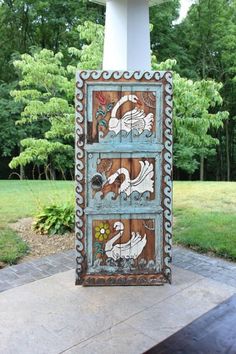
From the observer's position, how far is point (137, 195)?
2.75 m

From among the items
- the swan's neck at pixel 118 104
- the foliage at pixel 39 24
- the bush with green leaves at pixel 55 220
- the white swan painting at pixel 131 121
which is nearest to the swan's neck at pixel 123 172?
the white swan painting at pixel 131 121

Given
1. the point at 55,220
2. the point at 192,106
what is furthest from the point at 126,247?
the point at 192,106

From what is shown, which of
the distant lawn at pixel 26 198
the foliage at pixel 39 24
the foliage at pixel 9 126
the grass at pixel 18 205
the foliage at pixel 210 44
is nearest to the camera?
the grass at pixel 18 205

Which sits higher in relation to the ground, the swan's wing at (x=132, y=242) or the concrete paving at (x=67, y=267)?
the swan's wing at (x=132, y=242)

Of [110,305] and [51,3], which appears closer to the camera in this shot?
[110,305]

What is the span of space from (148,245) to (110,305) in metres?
0.55

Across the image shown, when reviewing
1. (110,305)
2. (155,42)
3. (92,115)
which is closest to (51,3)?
(155,42)

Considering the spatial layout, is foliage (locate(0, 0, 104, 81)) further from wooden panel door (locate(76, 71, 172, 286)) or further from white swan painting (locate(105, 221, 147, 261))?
white swan painting (locate(105, 221, 147, 261))

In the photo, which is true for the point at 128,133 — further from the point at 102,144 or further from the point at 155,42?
the point at 155,42

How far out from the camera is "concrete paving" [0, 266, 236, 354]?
206cm

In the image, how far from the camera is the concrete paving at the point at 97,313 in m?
2.06

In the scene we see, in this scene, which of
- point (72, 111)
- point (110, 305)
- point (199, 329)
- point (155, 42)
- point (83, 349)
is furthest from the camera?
point (155, 42)

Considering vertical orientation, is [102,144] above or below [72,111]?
below

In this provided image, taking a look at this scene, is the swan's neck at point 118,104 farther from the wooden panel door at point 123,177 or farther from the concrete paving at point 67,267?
the concrete paving at point 67,267
